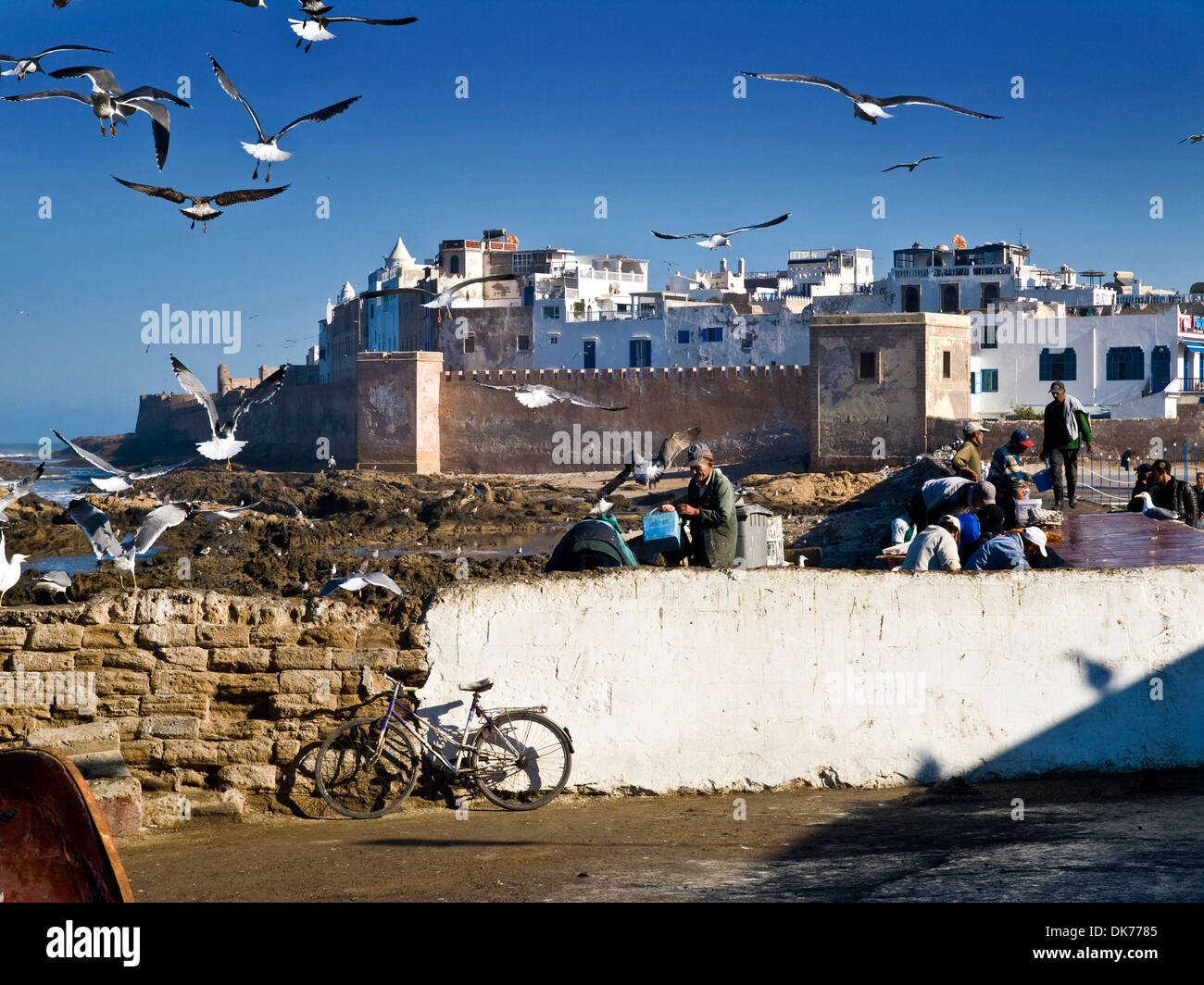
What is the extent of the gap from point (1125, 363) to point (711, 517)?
32.3 metres

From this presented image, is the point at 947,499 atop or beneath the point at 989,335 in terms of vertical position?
beneath

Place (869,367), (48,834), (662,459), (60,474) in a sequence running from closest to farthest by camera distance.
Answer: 1. (48,834)
2. (662,459)
3. (869,367)
4. (60,474)

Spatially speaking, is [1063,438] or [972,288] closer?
[1063,438]

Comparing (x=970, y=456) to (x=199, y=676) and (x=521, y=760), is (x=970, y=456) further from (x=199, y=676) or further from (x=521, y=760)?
(x=199, y=676)

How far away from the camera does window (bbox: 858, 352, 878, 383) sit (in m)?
33.3

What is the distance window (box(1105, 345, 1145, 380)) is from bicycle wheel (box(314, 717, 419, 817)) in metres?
33.8

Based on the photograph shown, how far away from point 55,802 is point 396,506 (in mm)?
28183

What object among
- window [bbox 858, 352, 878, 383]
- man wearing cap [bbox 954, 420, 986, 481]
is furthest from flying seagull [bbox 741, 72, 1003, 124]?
window [bbox 858, 352, 878, 383]

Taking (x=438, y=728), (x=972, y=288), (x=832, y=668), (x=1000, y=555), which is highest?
(x=972, y=288)

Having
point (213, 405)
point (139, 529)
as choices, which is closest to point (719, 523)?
point (213, 405)

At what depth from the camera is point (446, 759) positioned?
220 inches

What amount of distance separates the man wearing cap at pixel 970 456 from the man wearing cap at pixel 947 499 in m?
1.26
